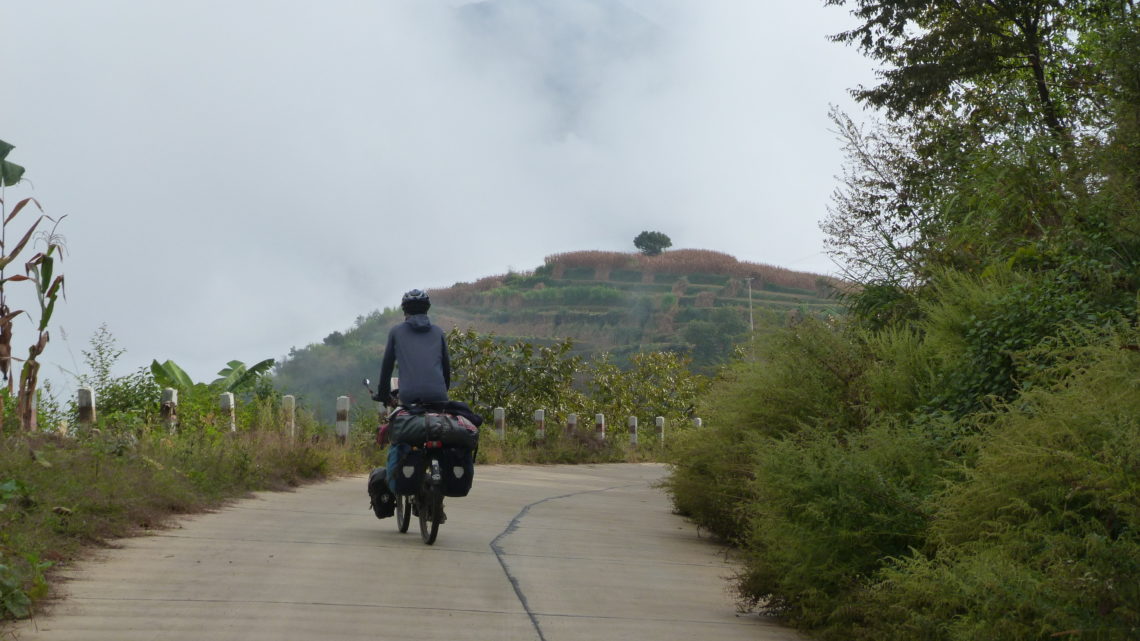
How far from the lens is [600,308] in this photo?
365 feet

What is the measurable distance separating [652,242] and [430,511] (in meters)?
141

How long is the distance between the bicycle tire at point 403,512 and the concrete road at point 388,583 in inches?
5.4

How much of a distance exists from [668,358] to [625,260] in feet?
276

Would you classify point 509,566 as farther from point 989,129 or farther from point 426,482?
point 989,129

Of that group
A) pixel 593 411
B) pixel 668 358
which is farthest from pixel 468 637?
pixel 668 358

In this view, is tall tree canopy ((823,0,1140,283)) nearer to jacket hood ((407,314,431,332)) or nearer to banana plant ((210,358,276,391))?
jacket hood ((407,314,431,332))

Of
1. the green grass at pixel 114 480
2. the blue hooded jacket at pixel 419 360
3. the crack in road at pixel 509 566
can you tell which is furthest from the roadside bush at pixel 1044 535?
the blue hooded jacket at pixel 419 360

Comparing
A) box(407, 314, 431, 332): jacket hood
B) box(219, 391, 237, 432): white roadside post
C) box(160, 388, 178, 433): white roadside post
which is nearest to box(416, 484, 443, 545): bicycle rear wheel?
box(407, 314, 431, 332): jacket hood

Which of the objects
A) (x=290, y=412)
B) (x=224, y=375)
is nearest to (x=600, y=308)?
(x=224, y=375)

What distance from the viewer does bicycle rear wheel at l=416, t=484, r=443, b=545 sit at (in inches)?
389

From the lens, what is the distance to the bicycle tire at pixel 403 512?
10.7m

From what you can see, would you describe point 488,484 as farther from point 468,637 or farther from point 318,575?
point 468,637

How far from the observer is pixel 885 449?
22.6ft

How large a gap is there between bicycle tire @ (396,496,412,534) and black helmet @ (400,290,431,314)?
5.42 feet
